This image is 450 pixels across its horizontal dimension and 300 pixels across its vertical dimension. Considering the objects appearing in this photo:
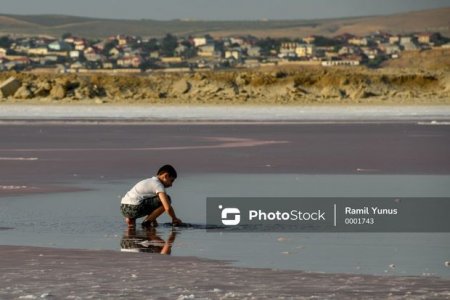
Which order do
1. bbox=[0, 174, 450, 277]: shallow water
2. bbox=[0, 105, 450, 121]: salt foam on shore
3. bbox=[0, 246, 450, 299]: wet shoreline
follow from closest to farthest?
bbox=[0, 246, 450, 299]: wet shoreline
bbox=[0, 174, 450, 277]: shallow water
bbox=[0, 105, 450, 121]: salt foam on shore

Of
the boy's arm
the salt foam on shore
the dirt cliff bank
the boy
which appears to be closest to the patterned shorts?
the boy

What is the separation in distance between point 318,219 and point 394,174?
632 centimetres

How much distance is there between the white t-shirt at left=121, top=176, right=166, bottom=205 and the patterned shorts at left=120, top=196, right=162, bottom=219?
5 cm

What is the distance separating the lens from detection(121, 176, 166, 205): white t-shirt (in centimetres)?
1421

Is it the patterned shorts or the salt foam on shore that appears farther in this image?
the salt foam on shore

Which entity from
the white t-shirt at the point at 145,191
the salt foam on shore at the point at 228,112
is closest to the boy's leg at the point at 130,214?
the white t-shirt at the point at 145,191

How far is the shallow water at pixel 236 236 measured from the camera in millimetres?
11413

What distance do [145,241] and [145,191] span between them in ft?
4.86

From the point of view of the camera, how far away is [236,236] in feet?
43.0

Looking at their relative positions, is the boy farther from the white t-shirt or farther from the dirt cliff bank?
the dirt cliff bank

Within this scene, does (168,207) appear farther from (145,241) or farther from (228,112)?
(228,112)

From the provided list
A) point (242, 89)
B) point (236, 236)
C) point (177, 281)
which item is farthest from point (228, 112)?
point (177, 281)

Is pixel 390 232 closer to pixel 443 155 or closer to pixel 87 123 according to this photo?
pixel 443 155

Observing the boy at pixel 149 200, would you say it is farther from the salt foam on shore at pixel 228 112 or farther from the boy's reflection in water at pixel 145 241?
the salt foam on shore at pixel 228 112
